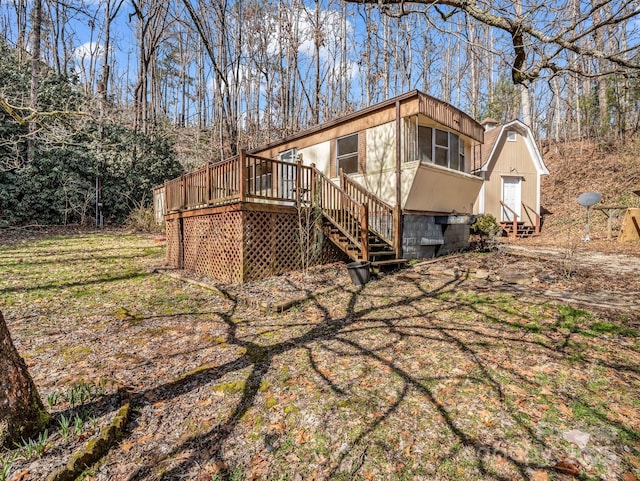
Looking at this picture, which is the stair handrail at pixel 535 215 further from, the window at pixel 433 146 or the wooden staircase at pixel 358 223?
the wooden staircase at pixel 358 223

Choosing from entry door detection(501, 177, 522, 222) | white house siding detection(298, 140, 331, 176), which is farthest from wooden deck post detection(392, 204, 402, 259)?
entry door detection(501, 177, 522, 222)

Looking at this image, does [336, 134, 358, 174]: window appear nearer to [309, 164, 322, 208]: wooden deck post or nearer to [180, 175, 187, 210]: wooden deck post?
[309, 164, 322, 208]: wooden deck post

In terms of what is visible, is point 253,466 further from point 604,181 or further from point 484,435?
point 604,181

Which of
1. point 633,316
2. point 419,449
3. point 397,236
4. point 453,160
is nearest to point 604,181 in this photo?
point 453,160

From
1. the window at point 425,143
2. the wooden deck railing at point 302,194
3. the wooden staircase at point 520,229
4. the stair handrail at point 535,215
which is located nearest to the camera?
the wooden deck railing at point 302,194

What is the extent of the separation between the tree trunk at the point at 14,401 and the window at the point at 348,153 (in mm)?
8830

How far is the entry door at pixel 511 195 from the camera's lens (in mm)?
16359

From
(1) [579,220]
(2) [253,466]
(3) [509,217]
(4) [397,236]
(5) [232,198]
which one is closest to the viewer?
(2) [253,466]

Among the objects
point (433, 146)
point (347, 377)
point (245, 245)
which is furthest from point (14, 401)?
point (433, 146)

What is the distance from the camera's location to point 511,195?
16422 millimetres

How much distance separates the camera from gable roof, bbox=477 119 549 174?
15.4m

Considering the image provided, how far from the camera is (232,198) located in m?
6.90

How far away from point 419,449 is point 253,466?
118 centimetres

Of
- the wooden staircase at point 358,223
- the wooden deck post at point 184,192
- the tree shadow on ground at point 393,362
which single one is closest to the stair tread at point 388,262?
the wooden staircase at point 358,223
